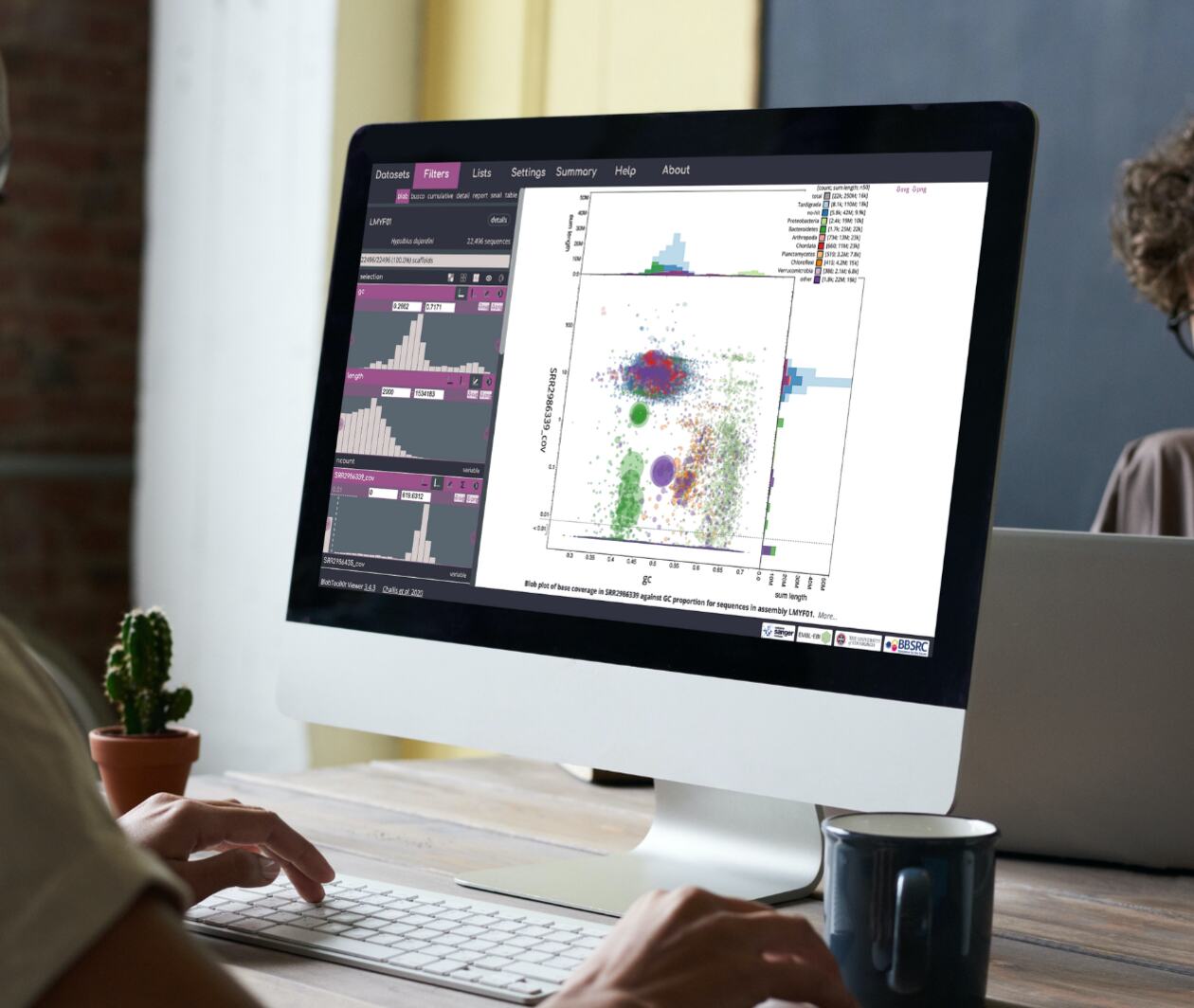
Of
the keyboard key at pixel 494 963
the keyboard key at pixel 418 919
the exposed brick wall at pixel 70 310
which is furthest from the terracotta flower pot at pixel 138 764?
the exposed brick wall at pixel 70 310

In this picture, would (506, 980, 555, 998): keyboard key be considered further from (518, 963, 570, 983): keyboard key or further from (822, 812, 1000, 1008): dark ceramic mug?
(822, 812, 1000, 1008): dark ceramic mug

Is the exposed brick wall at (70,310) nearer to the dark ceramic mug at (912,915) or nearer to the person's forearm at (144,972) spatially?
the dark ceramic mug at (912,915)

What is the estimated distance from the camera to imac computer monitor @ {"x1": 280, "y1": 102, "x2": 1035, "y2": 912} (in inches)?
34.6

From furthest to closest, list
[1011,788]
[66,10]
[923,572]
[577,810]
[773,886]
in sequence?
[66,10] < [577,810] < [1011,788] < [773,886] < [923,572]

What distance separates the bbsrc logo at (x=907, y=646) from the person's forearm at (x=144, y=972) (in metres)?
0.50

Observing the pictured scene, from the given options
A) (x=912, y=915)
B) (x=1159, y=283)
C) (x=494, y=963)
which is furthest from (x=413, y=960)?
(x=1159, y=283)

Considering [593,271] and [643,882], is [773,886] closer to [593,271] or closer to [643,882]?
[643,882]

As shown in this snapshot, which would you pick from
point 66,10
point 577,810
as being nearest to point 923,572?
point 577,810

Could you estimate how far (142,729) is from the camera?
115cm

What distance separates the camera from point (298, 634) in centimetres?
112

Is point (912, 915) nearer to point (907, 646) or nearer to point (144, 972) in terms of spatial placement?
point (907, 646)

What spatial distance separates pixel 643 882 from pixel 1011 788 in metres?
0.32

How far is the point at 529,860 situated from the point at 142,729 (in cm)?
33

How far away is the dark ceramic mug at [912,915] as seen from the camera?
727 millimetres
